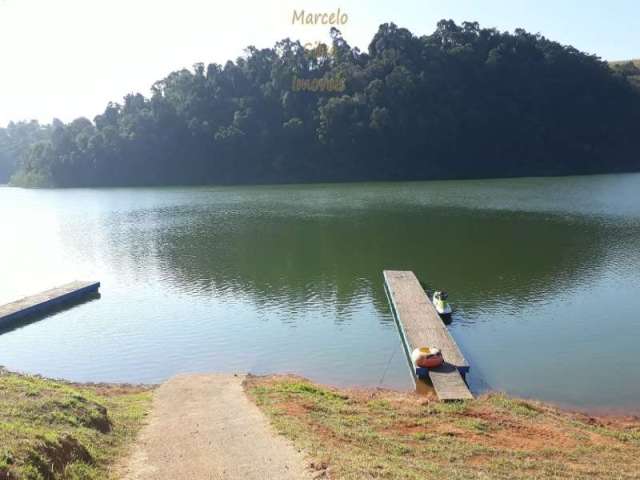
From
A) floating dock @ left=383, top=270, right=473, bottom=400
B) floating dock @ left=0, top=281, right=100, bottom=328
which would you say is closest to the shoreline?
floating dock @ left=383, top=270, right=473, bottom=400

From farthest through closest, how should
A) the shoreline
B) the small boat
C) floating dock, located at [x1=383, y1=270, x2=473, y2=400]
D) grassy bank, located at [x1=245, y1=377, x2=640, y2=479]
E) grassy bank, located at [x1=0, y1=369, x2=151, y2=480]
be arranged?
1. the small boat
2. floating dock, located at [x1=383, y1=270, x2=473, y2=400]
3. grassy bank, located at [x1=245, y1=377, x2=640, y2=479]
4. the shoreline
5. grassy bank, located at [x1=0, y1=369, x2=151, y2=480]

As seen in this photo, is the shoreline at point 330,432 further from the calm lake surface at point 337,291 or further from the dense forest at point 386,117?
the dense forest at point 386,117

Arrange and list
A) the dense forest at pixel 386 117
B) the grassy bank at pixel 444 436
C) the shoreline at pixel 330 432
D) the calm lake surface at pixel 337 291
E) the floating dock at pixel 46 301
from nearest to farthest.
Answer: the shoreline at pixel 330 432 → the grassy bank at pixel 444 436 → the calm lake surface at pixel 337 291 → the floating dock at pixel 46 301 → the dense forest at pixel 386 117

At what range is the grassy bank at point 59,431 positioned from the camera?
7637mm

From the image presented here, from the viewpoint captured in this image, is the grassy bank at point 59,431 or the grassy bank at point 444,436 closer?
the grassy bank at point 59,431

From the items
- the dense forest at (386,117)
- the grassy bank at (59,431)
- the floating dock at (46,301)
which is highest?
the dense forest at (386,117)

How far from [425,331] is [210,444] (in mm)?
10312

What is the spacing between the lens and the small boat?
21281 millimetres

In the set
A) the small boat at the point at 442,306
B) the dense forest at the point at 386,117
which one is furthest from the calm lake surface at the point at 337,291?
the dense forest at the point at 386,117

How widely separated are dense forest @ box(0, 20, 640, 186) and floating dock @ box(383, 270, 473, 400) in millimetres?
64066

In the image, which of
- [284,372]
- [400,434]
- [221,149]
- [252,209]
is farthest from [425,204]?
[221,149]

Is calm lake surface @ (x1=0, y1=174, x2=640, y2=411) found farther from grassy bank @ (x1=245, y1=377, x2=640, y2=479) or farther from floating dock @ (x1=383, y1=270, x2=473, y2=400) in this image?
grassy bank @ (x1=245, y1=377, x2=640, y2=479)

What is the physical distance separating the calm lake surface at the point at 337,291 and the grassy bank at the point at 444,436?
240cm

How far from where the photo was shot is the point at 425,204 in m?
53.6
